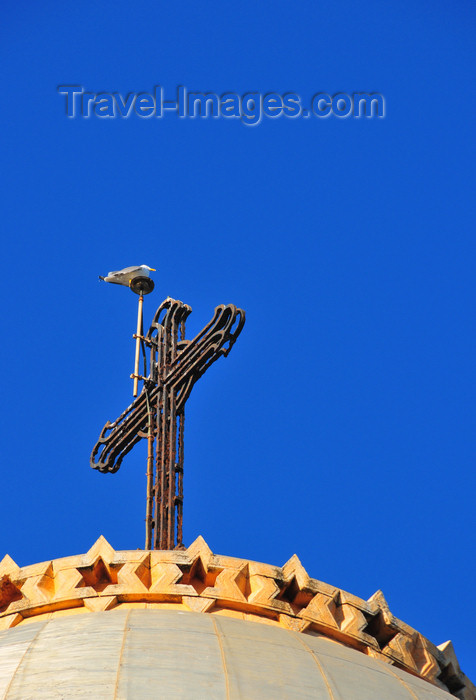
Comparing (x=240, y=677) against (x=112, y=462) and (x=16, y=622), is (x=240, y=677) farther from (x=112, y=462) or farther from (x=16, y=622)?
(x=112, y=462)

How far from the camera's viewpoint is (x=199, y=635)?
1590 cm

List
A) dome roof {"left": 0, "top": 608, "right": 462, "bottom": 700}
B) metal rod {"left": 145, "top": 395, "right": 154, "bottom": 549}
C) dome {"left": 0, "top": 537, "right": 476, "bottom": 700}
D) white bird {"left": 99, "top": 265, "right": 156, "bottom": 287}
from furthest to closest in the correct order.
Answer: white bird {"left": 99, "top": 265, "right": 156, "bottom": 287} < metal rod {"left": 145, "top": 395, "right": 154, "bottom": 549} < dome {"left": 0, "top": 537, "right": 476, "bottom": 700} < dome roof {"left": 0, "top": 608, "right": 462, "bottom": 700}

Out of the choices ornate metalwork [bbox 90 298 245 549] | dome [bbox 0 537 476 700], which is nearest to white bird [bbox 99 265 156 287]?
ornate metalwork [bbox 90 298 245 549]

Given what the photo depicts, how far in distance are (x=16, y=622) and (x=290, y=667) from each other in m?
3.48

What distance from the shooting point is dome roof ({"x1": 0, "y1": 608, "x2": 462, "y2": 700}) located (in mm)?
14719

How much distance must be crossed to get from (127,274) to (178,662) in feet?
39.8

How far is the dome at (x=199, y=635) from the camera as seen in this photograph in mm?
14922

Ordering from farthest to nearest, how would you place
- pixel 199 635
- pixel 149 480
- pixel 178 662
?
pixel 149 480, pixel 199 635, pixel 178 662

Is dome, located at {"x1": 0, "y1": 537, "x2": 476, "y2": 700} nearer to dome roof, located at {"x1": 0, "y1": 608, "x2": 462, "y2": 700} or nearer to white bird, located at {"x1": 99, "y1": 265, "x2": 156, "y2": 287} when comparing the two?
dome roof, located at {"x1": 0, "y1": 608, "x2": 462, "y2": 700}

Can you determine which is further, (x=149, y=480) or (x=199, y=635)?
(x=149, y=480)

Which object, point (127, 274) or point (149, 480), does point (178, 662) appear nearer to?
point (149, 480)

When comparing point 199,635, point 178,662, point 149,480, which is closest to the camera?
point 178,662

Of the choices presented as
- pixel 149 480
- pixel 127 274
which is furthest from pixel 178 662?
pixel 127 274

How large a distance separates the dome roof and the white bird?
1044cm
